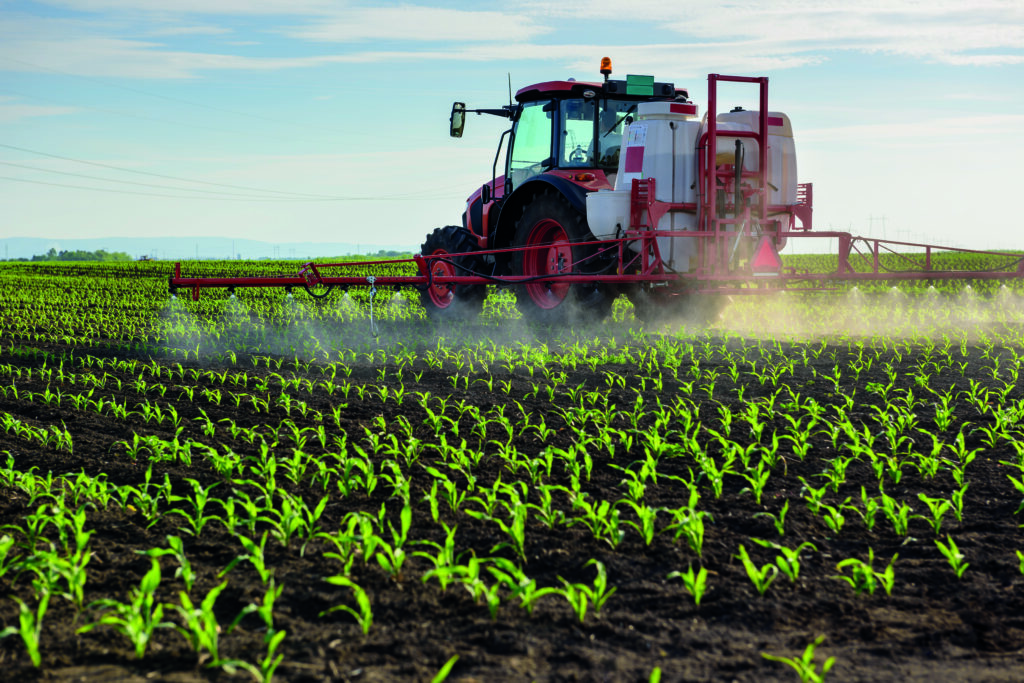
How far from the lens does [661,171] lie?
9.52 metres

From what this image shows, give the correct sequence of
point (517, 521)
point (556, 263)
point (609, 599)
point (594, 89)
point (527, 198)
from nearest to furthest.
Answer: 1. point (609, 599)
2. point (517, 521)
3. point (594, 89)
4. point (556, 263)
5. point (527, 198)

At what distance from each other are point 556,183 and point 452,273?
2.74 meters

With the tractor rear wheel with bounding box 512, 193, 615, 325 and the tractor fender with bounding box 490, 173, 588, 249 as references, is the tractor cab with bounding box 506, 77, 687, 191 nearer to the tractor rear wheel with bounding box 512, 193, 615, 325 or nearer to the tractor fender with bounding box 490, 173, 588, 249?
the tractor fender with bounding box 490, 173, 588, 249

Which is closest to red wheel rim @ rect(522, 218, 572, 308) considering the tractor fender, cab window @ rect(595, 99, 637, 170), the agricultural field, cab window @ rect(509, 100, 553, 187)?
the tractor fender

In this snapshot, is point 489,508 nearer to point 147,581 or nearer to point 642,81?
point 147,581

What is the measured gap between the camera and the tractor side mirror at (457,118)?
10.9 m

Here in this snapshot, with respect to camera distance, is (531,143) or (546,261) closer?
(531,143)

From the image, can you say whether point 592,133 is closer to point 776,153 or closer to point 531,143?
point 531,143

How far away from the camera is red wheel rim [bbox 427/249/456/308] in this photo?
12570 mm

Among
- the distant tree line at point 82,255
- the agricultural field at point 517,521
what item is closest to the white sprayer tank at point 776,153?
the agricultural field at point 517,521

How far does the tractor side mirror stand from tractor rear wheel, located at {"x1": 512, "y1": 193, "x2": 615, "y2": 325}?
4.09ft

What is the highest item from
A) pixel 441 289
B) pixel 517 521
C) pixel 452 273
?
pixel 452 273

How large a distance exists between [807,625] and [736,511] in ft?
3.75

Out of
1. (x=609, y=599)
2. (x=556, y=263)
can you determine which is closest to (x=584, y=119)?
(x=556, y=263)
